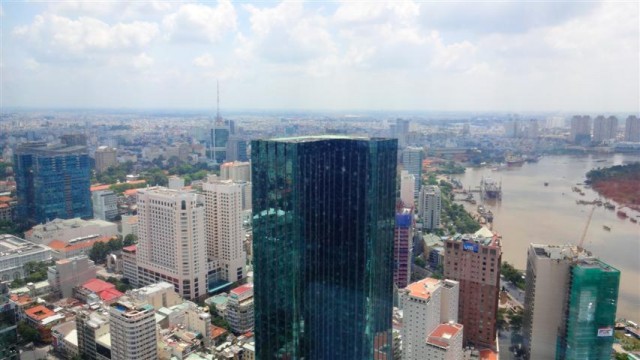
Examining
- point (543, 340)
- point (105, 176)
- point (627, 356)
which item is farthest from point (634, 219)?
point (105, 176)

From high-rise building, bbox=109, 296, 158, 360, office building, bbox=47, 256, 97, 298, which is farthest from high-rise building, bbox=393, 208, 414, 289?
office building, bbox=47, 256, 97, 298

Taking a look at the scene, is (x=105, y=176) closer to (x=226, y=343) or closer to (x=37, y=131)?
(x=37, y=131)

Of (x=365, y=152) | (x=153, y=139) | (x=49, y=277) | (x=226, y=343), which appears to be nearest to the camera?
(x=365, y=152)

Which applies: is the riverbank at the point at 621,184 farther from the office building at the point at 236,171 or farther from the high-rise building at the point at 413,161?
the office building at the point at 236,171

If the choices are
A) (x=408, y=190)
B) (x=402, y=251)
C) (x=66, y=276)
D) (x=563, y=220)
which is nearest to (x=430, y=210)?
(x=408, y=190)

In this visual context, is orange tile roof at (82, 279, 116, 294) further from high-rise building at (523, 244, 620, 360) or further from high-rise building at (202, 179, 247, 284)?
high-rise building at (523, 244, 620, 360)

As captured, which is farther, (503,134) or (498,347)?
(503,134)

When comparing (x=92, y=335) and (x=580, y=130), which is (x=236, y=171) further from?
(x=580, y=130)
